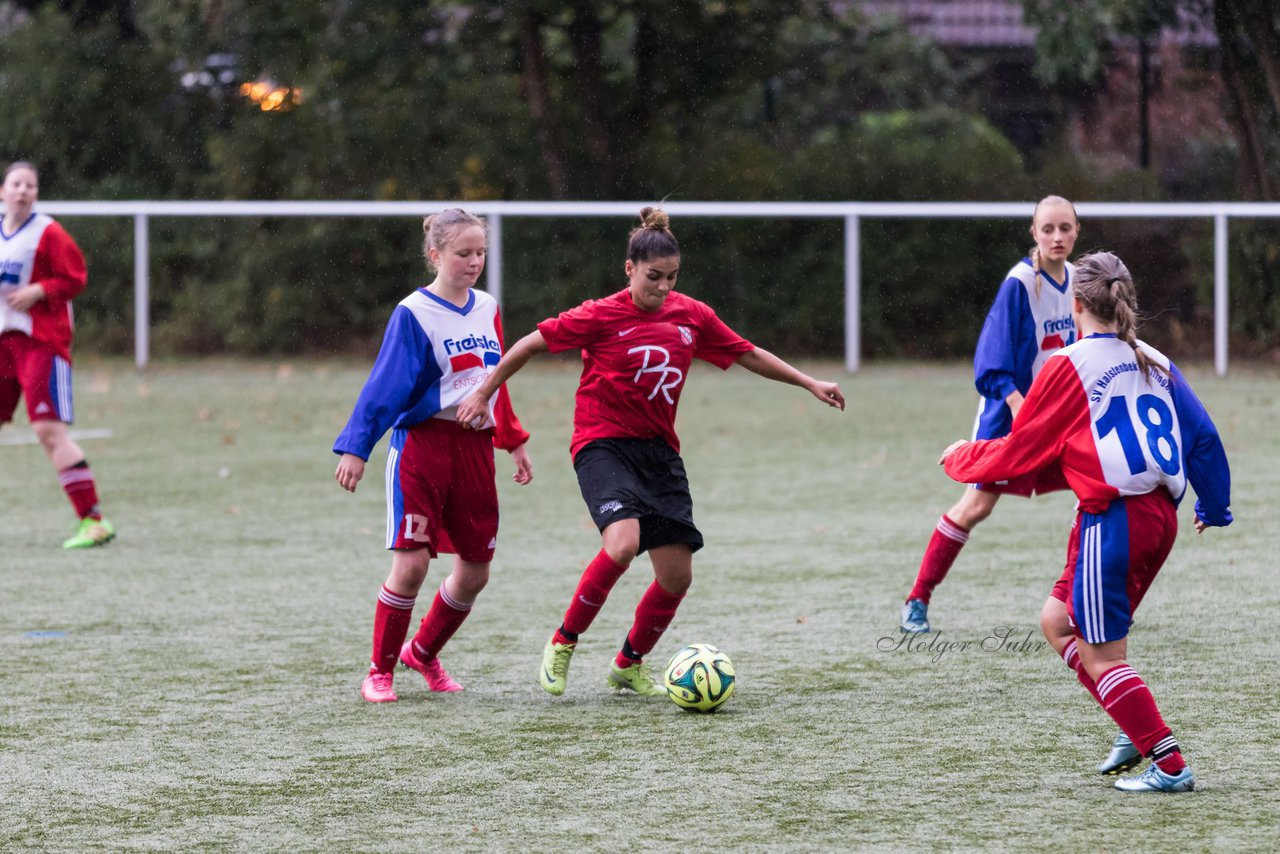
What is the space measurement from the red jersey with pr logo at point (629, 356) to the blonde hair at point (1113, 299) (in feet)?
4.28

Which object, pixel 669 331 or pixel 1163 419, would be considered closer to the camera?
pixel 1163 419

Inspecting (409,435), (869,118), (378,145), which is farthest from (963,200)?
(409,435)

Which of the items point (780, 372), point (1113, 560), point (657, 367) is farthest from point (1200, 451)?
point (657, 367)

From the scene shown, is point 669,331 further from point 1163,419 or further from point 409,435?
point 1163,419

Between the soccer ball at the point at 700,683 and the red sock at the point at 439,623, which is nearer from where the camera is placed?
the soccer ball at the point at 700,683

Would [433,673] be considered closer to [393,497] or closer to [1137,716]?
[393,497]

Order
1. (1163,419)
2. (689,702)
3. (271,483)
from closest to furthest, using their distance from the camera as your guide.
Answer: (1163,419)
(689,702)
(271,483)

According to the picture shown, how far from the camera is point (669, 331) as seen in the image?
5535 mm

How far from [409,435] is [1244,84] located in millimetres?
18153

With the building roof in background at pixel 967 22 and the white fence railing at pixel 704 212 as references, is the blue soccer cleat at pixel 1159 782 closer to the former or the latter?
the white fence railing at pixel 704 212

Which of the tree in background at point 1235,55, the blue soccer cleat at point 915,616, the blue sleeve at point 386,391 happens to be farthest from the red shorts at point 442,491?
the tree in background at point 1235,55

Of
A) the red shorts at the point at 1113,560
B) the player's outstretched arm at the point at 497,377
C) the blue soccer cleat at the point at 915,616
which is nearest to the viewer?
the red shorts at the point at 1113,560

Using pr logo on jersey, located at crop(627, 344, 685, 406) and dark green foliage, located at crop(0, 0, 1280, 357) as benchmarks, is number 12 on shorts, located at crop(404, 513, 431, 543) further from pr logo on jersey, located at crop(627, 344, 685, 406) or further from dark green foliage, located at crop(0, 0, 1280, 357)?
dark green foliage, located at crop(0, 0, 1280, 357)

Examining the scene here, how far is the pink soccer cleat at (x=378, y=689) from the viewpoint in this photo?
5.62 meters
